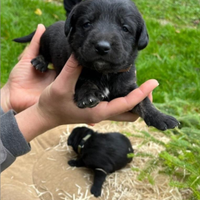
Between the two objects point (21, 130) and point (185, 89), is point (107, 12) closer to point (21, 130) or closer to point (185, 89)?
point (21, 130)

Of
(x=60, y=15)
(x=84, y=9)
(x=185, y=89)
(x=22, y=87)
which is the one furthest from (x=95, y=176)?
(x=60, y=15)

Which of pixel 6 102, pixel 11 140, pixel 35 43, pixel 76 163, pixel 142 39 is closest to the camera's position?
pixel 142 39

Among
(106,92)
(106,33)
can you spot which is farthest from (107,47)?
(106,92)

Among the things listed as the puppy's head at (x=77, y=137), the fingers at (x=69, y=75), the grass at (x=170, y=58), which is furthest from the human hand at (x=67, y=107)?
the puppy's head at (x=77, y=137)

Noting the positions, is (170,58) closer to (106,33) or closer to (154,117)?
(154,117)

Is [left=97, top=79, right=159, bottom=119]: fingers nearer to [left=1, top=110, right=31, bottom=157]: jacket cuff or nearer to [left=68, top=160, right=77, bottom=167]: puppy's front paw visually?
[left=1, top=110, right=31, bottom=157]: jacket cuff

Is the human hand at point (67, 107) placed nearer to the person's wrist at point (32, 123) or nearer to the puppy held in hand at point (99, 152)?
the person's wrist at point (32, 123)

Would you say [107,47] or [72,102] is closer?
[107,47]
